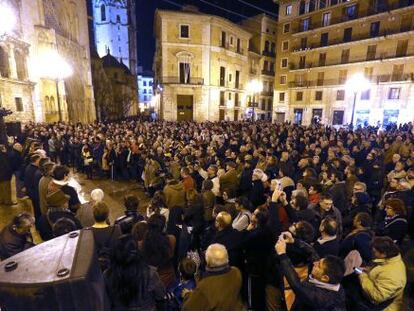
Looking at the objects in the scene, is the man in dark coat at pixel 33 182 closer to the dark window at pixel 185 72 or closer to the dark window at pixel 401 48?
the dark window at pixel 185 72

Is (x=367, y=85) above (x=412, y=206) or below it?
above

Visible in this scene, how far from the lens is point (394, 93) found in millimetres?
26984

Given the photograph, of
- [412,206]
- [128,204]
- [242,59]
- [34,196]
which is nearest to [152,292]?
[128,204]

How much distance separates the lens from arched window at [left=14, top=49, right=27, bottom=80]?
1762cm

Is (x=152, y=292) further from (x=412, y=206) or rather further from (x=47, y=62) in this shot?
(x=47, y=62)

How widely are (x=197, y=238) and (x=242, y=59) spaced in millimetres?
→ 35888

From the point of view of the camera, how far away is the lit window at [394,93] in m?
26.6

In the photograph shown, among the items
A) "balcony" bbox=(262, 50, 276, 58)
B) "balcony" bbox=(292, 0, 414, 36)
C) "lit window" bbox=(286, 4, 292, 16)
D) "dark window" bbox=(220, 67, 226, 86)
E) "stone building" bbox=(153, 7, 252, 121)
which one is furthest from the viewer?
"balcony" bbox=(262, 50, 276, 58)

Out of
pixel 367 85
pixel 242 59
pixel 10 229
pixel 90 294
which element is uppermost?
pixel 242 59

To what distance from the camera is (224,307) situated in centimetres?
220

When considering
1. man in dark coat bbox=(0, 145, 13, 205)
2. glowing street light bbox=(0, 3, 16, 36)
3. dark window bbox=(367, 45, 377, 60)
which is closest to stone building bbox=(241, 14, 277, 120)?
dark window bbox=(367, 45, 377, 60)

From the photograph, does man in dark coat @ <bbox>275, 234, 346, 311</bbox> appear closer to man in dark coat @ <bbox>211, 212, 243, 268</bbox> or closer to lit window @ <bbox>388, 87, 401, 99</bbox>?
man in dark coat @ <bbox>211, 212, 243, 268</bbox>

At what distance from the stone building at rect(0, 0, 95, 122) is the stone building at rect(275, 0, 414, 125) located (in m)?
25.7

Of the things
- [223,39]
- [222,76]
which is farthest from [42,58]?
[223,39]
